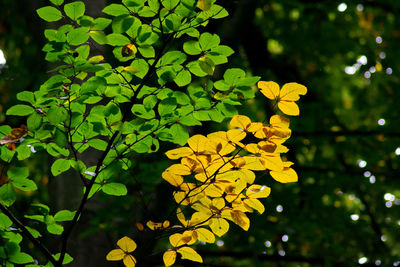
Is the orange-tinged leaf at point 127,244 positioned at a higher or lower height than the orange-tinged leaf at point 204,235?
lower

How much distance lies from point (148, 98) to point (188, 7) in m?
0.39

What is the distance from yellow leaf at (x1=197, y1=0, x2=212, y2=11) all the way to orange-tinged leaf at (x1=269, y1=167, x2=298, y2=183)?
0.64 m

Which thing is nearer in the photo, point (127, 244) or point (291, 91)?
point (291, 91)

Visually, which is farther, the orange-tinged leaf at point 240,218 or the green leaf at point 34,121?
the orange-tinged leaf at point 240,218

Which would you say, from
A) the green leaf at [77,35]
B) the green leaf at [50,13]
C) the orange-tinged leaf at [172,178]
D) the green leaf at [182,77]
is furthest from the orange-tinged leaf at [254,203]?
the green leaf at [50,13]

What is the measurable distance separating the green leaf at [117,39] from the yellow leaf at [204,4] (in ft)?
0.95

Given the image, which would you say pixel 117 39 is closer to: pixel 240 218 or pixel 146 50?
pixel 146 50

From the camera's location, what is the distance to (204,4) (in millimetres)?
1210

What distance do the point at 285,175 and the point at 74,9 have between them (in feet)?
3.15

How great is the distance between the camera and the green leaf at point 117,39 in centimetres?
129

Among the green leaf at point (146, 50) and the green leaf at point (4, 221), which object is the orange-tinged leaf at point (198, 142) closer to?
the green leaf at point (146, 50)

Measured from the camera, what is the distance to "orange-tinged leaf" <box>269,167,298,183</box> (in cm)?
138

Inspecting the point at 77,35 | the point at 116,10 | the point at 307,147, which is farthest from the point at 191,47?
the point at 307,147

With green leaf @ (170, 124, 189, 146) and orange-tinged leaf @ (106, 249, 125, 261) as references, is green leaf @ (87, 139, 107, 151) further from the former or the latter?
orange-tinged leaf @ (106, 249, 125, 261)
